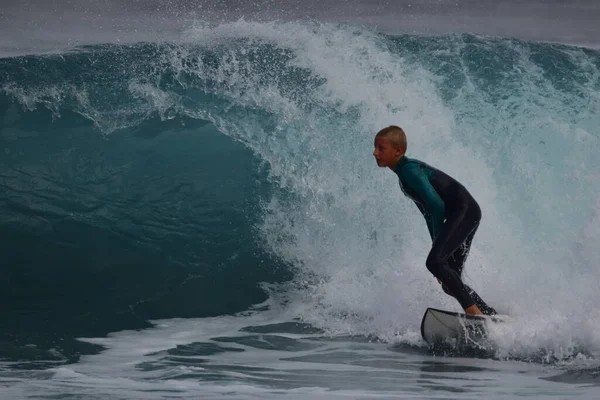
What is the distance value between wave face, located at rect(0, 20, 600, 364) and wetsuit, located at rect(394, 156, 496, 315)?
1.66 ft

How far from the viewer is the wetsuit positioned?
14.3ft

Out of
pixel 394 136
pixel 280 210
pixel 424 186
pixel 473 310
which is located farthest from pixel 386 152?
pixel 280 210

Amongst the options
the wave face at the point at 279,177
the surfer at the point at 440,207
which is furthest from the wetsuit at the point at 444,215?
the wave face at the point at 279,177

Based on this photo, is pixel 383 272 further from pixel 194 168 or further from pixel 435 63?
pixel 435 63

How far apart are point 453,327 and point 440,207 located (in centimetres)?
63

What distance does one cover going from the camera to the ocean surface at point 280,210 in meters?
4.17

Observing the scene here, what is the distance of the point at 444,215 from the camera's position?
4516 mm

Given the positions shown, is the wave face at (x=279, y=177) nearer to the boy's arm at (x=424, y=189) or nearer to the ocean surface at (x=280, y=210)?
the ocean surface at (x=280, y=210)

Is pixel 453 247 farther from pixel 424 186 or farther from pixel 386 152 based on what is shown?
pixel 386 152

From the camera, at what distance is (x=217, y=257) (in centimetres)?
679

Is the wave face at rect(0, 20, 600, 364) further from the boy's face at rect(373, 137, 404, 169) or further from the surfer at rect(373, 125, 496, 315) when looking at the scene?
the boy's face at rect(373, 137, 404, 169)

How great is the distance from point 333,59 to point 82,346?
4.15 metres

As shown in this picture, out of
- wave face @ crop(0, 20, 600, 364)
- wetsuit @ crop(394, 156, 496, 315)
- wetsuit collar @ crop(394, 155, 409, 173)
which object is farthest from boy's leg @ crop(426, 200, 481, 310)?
wave face @ crop(0, 20, 600, 364)

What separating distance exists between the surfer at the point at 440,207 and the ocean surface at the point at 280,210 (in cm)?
35
